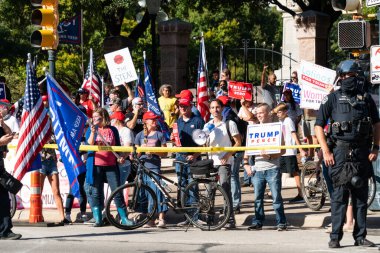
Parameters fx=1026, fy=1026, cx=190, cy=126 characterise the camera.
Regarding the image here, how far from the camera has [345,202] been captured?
11.8 metres

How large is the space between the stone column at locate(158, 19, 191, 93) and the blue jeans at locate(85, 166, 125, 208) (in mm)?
12297

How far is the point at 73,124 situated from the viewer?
1448cm

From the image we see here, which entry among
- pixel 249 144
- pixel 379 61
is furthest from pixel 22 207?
pixel 379 61

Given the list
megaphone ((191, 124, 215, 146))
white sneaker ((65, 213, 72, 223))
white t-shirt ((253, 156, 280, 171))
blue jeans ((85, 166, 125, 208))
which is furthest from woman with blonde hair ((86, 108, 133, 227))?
white t-shirt ((253, 156, 280, 171))

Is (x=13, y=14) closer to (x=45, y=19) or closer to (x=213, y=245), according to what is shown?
(x=45, y=19)

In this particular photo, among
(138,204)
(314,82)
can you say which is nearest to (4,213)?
(138,204)

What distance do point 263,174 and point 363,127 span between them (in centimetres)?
272

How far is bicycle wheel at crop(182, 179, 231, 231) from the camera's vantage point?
14078 millimetres

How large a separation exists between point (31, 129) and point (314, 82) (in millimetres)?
4120

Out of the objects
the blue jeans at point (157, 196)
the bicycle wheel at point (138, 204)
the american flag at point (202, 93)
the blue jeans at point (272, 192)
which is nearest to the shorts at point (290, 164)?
the blue jeans at point (272, 192)

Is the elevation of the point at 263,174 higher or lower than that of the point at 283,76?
lower

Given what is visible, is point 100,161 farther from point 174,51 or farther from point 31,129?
point 174,51

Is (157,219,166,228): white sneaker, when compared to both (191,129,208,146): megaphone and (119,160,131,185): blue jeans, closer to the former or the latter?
(119,160,131,185): blue jeans

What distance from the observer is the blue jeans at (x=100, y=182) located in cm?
1460
